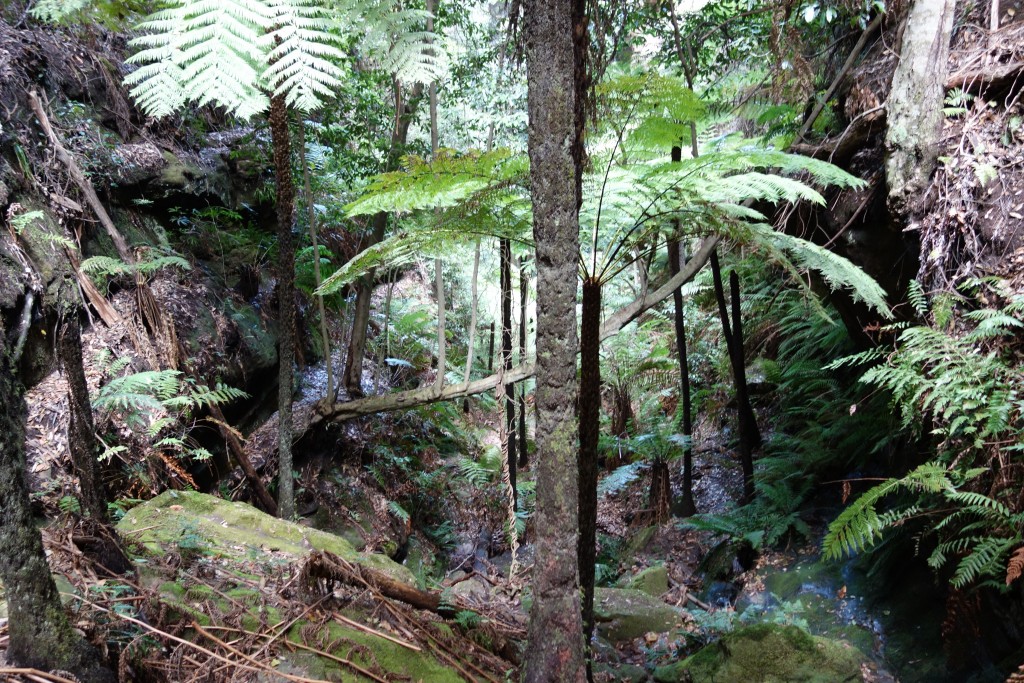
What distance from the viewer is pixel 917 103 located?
13.6ft

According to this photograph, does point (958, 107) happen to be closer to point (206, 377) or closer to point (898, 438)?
point (898, 438)

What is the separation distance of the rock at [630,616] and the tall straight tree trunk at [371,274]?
3.69m

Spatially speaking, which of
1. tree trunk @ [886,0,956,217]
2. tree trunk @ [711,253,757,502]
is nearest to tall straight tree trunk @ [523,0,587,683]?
tree trunk @ [886,0,956,217]

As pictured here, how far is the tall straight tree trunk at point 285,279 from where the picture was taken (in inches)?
171

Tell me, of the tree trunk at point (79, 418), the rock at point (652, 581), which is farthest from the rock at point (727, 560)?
the tree trunk at point (79, 418)

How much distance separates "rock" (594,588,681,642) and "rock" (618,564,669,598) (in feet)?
2.08

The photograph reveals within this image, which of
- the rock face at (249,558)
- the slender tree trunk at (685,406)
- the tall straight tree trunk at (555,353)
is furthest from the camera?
the slender tree trunk at (685,406)

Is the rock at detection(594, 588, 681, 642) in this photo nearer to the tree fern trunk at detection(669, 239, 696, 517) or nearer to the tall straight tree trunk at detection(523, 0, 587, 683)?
the tree fern trunk at detection(669, 239, 696, 517)

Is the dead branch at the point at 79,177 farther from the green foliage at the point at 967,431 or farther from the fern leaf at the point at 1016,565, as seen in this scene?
the fern leaf at the point at 1016,565

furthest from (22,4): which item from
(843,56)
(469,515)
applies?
(843,56)

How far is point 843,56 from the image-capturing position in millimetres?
5648

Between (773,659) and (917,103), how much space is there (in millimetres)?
3856

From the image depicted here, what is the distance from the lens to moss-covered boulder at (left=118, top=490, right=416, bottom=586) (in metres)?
3.63

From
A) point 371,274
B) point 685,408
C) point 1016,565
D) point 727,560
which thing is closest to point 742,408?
point 685,408
